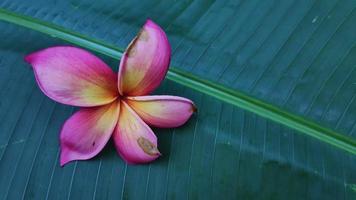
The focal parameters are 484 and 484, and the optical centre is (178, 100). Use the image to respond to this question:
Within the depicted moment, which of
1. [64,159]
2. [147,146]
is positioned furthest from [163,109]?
[64,159]

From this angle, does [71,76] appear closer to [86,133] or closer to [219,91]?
[86,133]

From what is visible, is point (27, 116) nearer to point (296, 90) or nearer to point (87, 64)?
point (87, 64)

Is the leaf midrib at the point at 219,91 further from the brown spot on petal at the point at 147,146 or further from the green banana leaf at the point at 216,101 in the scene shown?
the brown spot on petal at the point at 147,146

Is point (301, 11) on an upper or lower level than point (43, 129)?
upper

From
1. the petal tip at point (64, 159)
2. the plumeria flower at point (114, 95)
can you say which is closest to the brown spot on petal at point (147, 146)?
the plumeria flower at point (114, 95)

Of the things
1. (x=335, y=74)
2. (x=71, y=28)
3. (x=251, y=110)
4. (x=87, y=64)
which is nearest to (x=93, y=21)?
(x=71, y=28)

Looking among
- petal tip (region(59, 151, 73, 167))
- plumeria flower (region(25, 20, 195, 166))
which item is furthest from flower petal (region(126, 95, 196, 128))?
petal tip (region(59, 151, 73, 167))
